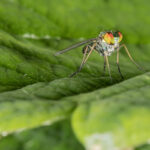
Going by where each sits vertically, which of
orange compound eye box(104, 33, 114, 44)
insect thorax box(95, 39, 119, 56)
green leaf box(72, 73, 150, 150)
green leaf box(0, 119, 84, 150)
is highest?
green leaf box(72, 73, 150, 150)

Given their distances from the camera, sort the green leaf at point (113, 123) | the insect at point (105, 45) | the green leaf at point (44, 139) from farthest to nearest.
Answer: the insect at point (105, 45)
the green leaf at point (44, 139)
the green leaf at point (113, 123)

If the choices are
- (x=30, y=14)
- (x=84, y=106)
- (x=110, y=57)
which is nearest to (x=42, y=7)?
(x=30, y=14)

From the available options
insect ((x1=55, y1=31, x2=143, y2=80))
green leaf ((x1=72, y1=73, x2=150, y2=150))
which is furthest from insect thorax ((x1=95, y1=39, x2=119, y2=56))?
green leaf ((x1=72, y1=73, x2=150, y2=150))

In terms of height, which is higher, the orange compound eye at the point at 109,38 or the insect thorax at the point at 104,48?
the orange compound eye at the point at 109,38

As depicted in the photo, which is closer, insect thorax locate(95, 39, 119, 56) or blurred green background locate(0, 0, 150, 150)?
blurred green background locate(0, 0, 150, 150)

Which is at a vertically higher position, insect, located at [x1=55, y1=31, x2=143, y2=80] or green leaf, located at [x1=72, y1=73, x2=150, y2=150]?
green leaf, located at [x1=72, y1=73, x2=150, y2=150]

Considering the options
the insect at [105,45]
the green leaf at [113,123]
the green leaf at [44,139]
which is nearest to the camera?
the green leaf at [113,123]

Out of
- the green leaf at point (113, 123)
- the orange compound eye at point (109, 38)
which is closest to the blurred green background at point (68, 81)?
the green leaf at point (113, 123)

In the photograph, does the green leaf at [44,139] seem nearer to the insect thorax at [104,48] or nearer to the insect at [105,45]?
the insect at [105,45]

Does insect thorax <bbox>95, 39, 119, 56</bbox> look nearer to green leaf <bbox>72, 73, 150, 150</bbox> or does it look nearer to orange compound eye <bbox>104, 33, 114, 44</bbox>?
orange compound eye <bbox>104, 33, 114, 44</bbox>

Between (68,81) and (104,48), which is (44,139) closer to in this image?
(68,81)

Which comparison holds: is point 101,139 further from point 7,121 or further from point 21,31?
point 21,31
